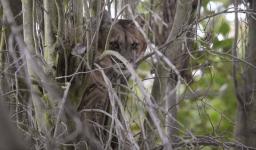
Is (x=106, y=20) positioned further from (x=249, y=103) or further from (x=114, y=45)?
(x=249, y=103)

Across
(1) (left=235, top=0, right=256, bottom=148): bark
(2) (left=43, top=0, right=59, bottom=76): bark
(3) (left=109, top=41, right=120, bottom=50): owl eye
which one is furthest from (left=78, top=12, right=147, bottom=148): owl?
(1) (left=235, top=0, right=256, bottom=148): bark

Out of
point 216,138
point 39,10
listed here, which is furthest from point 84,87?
point 216,138

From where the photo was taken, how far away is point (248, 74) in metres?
2.16

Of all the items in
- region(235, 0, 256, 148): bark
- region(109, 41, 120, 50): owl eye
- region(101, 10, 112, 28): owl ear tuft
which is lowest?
region(235, 0, 256, 148): bark

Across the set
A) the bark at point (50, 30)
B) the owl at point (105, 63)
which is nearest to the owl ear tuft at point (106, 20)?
the owl at point (105, 63)

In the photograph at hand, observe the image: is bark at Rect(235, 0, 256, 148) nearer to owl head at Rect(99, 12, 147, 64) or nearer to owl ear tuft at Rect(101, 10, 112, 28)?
owl head at Rect(99, 12, 147, 64)

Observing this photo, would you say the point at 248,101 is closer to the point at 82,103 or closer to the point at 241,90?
the point at 241,90

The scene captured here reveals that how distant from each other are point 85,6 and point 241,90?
2.65 ft

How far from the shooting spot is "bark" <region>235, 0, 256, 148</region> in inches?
83.8

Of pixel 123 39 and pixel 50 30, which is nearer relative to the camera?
pixel 50 30

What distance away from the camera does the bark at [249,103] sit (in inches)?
83.8

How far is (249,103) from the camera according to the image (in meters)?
2.10

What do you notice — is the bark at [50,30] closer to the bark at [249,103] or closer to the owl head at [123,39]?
the owl head at [123,39]

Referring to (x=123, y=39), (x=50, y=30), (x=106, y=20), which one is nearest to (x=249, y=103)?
(x=123, y=39)
